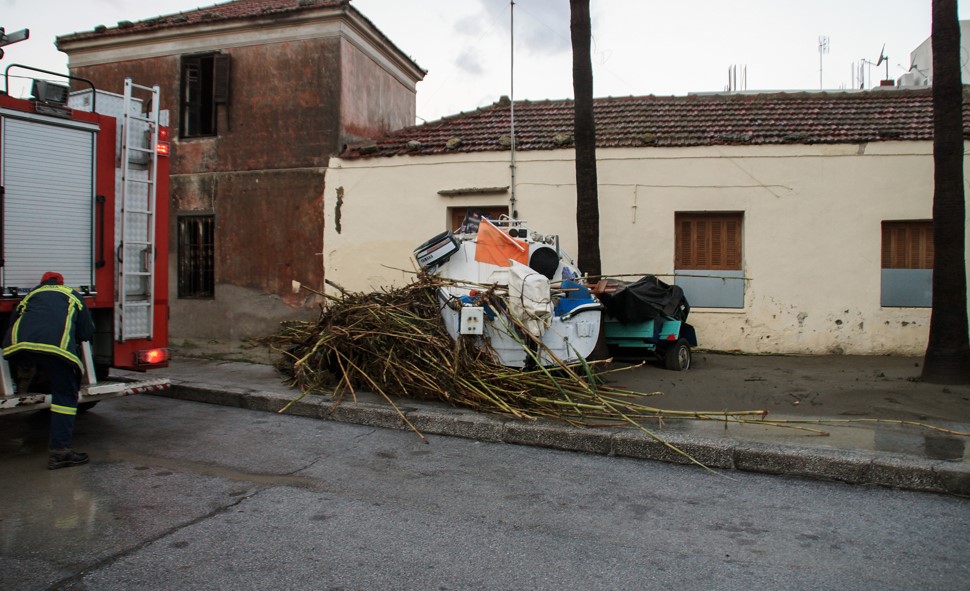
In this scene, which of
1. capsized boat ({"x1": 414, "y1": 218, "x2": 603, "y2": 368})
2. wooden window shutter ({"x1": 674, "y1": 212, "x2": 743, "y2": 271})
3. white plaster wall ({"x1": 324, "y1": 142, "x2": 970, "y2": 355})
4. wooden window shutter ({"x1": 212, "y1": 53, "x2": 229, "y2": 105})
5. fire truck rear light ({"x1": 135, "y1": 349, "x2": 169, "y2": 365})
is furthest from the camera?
wooden window shutter ({"x1": 212, "y1": 53, "x2": 229, "y2": 105})

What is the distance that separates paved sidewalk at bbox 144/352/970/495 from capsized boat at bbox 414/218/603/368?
884 millimetres

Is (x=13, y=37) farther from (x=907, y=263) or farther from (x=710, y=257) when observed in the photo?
(x=907, y=263)

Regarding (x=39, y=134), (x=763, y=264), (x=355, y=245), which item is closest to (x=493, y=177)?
(x=355, y=245)

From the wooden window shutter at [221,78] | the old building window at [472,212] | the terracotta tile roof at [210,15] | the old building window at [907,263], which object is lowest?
the old building window at [907,263]

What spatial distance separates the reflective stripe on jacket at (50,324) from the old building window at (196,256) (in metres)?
8.01

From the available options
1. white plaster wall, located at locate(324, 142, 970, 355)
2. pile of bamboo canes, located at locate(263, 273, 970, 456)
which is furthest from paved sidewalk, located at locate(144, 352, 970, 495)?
white plaster wall, located at locate(324, 142, 970, 355)

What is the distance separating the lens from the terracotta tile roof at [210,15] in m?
12.5

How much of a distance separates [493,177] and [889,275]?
6646 mm

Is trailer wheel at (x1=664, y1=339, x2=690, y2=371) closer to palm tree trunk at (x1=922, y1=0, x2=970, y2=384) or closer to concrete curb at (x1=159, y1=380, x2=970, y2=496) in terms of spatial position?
palm tree trunk at (x1=922, y1=0, x2=970, y2=384)

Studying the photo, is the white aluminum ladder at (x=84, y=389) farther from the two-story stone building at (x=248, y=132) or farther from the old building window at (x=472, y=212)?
the old building window at (x=472, y=212)

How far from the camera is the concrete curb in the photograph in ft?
16.4

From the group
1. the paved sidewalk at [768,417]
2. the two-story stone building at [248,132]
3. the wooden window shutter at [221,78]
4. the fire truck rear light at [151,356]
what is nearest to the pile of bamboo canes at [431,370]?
the paved sidewalk at [768,417]

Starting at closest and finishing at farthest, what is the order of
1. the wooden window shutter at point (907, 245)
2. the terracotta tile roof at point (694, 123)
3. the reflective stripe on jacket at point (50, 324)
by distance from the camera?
the reflective stripe on jacket at point (50, 324), the wooden window shutter at point (907, 245), the terracotta tile roof at point (694, 123)

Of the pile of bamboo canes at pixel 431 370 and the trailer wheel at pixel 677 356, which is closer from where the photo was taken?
the pile of bamboo canes at pixel 431 370
